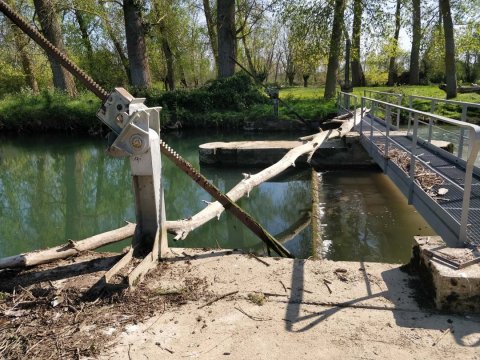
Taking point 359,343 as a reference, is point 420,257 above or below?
above

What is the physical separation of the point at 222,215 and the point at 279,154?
436 centimetres

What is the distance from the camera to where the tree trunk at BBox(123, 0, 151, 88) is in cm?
2145

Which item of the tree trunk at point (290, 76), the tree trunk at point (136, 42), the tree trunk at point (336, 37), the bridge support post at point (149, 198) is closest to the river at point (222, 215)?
the bridge support post at point (149, 198)

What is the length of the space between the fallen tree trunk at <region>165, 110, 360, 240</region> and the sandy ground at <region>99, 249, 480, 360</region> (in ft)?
3.43

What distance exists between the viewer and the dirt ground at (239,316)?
284cm

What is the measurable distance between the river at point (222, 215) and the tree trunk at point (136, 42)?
28.6ft

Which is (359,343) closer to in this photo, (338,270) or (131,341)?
(338,270)

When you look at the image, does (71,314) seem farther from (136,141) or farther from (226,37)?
(226,37)

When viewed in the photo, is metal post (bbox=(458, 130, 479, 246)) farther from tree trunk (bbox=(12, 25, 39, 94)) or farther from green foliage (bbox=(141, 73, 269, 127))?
tree trunk (bbox=(12, 25, 39, 94))

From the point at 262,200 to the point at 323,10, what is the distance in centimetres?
1556

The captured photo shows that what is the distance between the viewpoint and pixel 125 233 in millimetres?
4855

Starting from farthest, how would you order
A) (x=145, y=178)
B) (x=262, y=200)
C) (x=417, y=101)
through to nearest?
1. (x=417, y=101)
2. (x=262, y=200)
3. (x=145, y=178)

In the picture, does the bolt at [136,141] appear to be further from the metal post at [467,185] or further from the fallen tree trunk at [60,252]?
the metal post at [467,185]

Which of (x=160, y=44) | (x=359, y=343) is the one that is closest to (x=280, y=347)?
(x=359, y=343)
